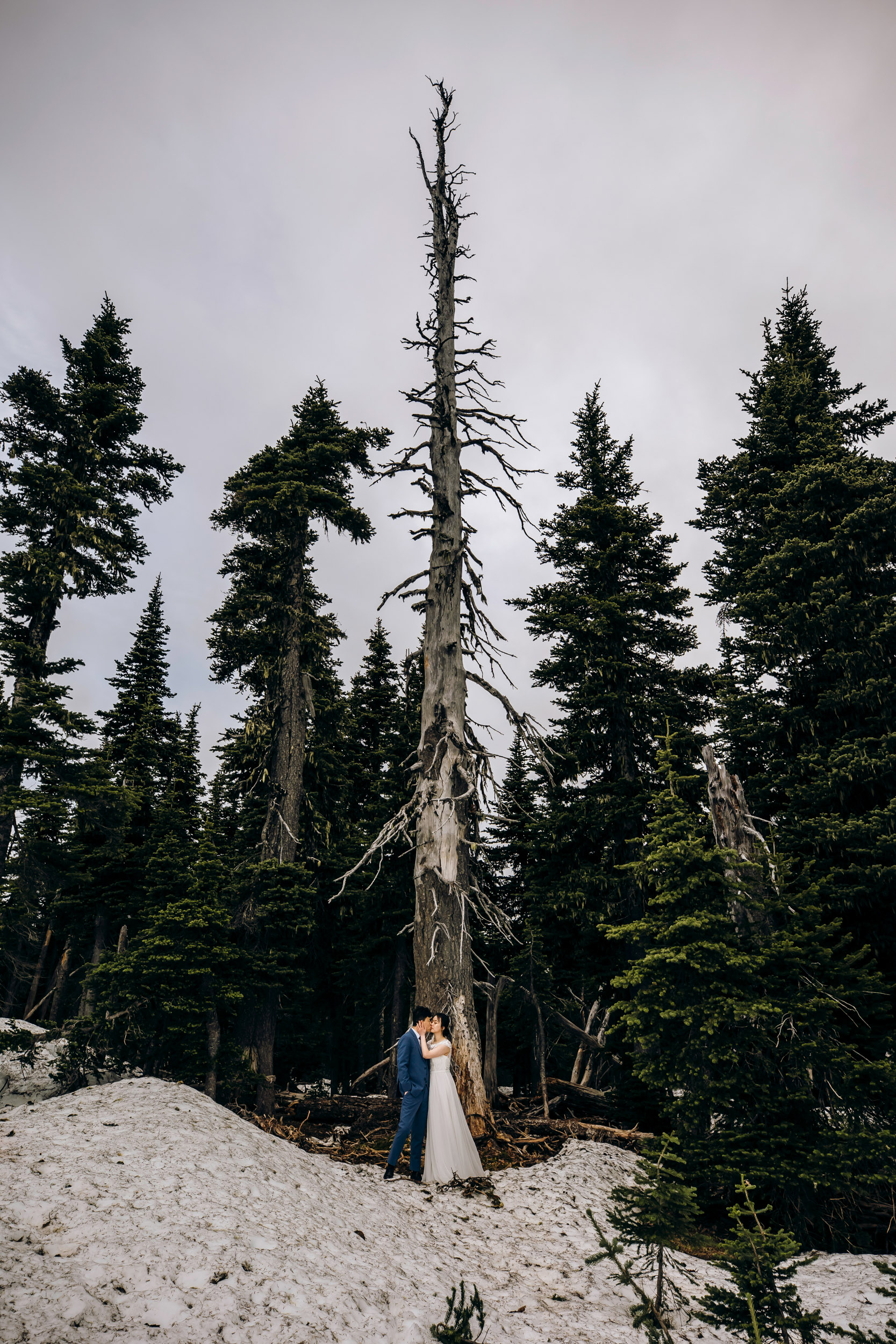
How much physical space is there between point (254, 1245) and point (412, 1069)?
3.15 meters

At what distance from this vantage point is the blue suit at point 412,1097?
692 cm

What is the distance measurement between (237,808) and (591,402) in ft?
59.0

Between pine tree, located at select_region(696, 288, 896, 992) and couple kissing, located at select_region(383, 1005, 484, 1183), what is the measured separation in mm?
5718

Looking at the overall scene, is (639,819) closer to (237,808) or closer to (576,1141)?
(576,1141)

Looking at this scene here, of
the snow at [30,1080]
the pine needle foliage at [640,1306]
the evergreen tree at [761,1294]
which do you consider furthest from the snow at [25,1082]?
the evergreen tree at [761,1294]

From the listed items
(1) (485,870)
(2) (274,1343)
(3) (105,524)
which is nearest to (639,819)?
(1) (485,870)

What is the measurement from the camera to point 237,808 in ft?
77.4

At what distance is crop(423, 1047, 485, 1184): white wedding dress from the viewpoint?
6797 mm

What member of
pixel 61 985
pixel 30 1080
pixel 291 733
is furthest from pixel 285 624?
pixel 61 985

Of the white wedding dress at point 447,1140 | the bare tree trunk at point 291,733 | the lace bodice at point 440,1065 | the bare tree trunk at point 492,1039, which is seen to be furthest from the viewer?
the bare tree trunk at point 291,733

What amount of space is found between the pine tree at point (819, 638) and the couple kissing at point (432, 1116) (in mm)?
5718

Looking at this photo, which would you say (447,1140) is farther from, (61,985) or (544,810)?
(61,985)

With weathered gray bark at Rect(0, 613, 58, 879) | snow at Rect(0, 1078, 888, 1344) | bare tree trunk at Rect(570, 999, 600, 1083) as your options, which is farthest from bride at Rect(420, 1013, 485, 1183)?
weathered gray bark at Rect(0, 613, 58, 879)

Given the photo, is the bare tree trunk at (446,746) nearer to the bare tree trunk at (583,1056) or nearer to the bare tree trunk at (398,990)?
the bare tree trunk at (583,1056)
